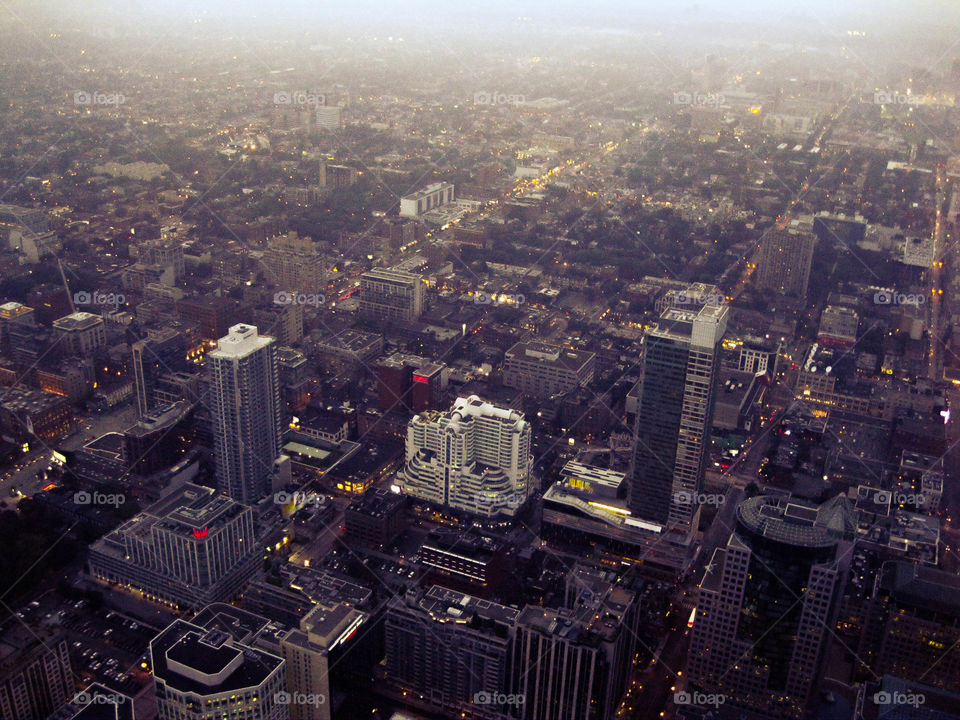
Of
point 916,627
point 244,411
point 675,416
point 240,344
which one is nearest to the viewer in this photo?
point 916,627

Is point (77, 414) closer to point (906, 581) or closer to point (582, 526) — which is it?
point (582, 526)
